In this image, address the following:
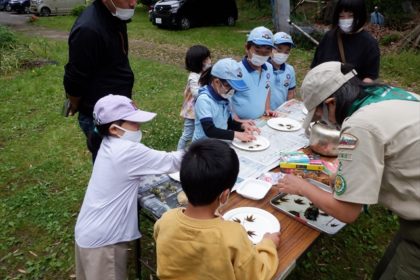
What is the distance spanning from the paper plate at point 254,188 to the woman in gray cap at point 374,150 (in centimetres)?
38

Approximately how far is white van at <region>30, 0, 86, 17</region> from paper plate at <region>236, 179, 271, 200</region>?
68.8ft

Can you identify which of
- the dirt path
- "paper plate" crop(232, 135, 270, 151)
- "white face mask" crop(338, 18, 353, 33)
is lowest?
the dirt path

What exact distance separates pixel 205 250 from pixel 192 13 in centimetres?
1386

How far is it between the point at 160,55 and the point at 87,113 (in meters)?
7.74

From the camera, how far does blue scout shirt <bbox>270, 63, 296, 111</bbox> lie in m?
3.66

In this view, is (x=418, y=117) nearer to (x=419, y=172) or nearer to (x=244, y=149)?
(x=419, y=172)

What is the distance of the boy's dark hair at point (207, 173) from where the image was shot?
4.56ft

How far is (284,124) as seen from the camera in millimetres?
3002

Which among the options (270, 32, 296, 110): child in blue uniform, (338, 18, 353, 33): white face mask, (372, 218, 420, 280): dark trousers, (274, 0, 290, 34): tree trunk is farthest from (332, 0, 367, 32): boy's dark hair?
(274, 0, 290, 34): tree trunk

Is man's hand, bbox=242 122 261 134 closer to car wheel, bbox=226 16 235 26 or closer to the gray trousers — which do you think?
the gray trousers

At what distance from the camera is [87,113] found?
2.73 meters

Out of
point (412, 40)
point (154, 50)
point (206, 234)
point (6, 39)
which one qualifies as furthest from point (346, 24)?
point (6, 39)

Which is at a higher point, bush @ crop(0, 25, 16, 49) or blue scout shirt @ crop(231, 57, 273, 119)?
blue scout shirt @ crop(231, 57, 273, 119)

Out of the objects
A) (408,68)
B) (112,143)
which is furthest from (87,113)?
Result: (408,68)
